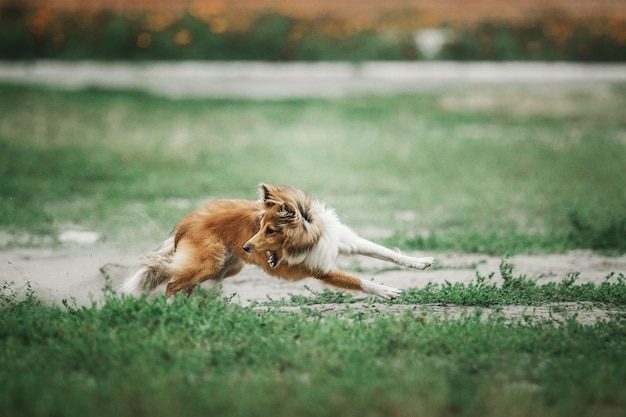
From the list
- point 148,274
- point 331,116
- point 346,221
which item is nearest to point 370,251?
point 148,274

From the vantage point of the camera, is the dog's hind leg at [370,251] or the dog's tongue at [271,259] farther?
the dog's hind leg at [370,251]

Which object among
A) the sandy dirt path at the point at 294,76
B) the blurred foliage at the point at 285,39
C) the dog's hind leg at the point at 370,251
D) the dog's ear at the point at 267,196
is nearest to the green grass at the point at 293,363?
the dog's hind leg at the point at 370,251

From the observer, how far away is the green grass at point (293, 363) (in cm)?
474

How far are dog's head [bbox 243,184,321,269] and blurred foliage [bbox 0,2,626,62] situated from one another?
1382cm

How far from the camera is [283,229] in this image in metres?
6.27

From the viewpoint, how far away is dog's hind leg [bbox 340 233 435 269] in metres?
6.62

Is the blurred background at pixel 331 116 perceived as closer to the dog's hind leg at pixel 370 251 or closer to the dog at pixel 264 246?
the dog's hind leg at pixel 370 251

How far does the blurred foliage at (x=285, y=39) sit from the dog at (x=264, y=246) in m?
13.6

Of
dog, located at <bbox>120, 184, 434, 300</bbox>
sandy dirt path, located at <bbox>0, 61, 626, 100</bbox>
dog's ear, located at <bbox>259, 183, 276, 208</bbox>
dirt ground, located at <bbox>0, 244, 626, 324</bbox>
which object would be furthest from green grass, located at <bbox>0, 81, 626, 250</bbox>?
dog's ear, located at <bbox>259, 183, 276, 208</bbox>

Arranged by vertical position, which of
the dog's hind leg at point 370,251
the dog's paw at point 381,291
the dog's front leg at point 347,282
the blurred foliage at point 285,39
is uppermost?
the blurred foliage at point 285,39

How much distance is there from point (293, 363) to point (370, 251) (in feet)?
5.25

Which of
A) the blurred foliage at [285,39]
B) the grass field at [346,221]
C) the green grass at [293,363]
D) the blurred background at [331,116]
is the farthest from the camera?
the blurred foliage at [285,39]

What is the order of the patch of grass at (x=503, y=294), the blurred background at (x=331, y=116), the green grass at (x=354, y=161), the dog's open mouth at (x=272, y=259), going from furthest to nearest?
the blurred background at (x=331, y=116) < the green grass at (x=354, y=161) < the patch of grass at (x=503, y=294) < the dog's open mouth at (x=272, y=259)

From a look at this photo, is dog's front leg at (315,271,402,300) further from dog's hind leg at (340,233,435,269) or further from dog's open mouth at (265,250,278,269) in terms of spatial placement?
dog's open mouth at (265,250,278,269)
